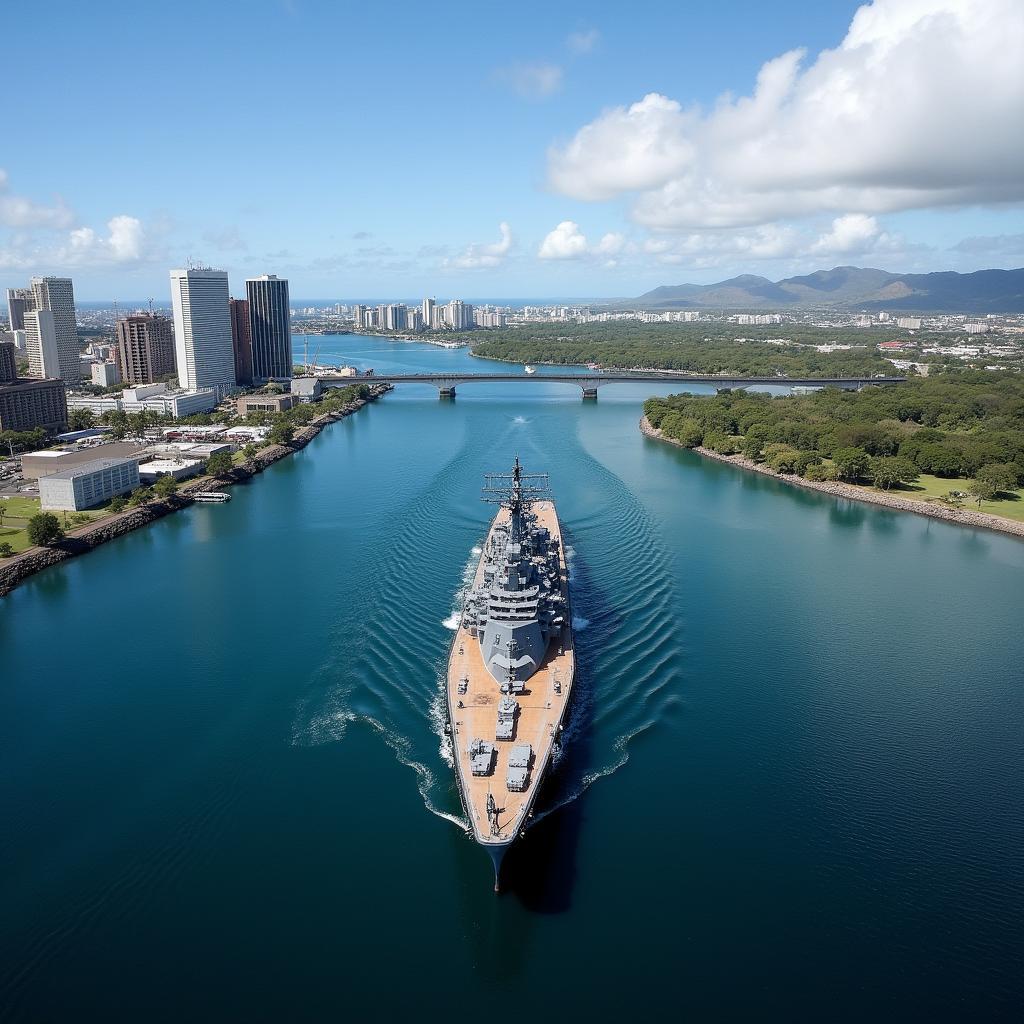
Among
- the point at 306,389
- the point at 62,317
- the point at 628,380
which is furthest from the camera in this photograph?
the point at 62,317

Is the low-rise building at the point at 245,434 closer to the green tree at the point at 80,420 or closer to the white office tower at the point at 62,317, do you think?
the green tree at the point at 80,420

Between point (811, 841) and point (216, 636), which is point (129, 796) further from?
point (811, 841)

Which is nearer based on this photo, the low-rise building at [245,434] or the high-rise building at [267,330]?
the low-rise building at [245,434]

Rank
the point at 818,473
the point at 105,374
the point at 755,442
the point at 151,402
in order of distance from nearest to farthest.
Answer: the point at 818,473, the point at 755,442, the point at 151,402, the point at 105,374

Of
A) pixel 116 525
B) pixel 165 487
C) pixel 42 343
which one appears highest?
pixel 42 343

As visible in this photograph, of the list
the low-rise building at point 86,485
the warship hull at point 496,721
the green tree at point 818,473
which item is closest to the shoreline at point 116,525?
the low-rise building at point 86,485

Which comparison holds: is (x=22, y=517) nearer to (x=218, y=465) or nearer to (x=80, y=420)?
(x=218, y=465)

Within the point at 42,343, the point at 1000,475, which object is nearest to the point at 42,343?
the point at 42,343
